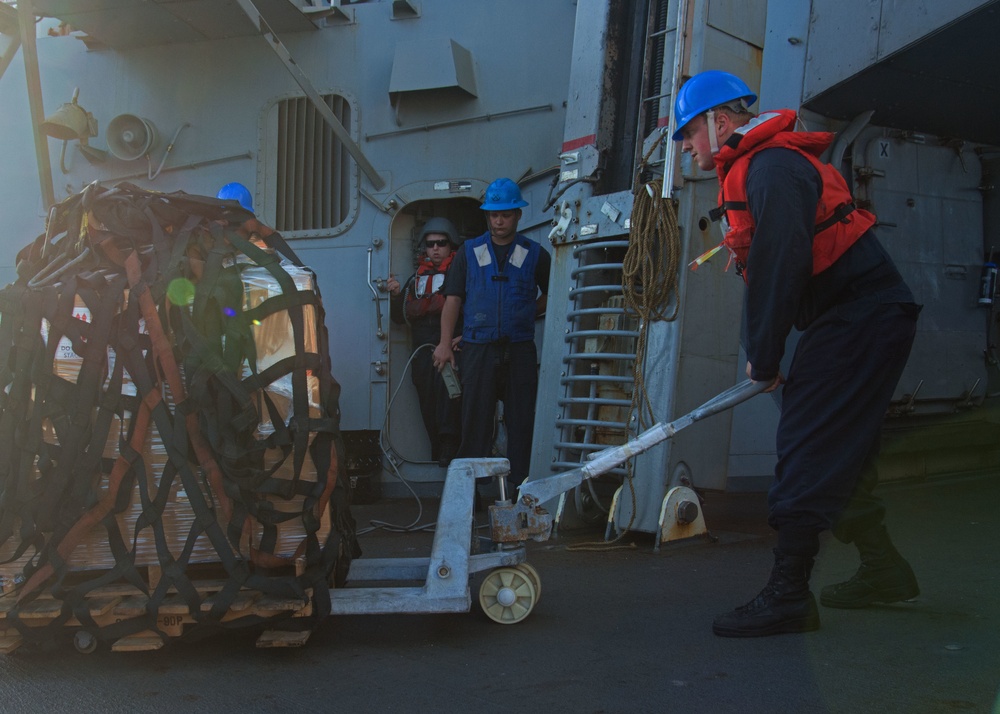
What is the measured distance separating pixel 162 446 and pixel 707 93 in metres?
2.31

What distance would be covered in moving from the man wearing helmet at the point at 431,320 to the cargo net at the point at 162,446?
11.6 feet

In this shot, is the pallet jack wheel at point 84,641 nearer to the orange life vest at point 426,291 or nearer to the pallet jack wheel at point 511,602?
the pallet jack wheel at point 511,602

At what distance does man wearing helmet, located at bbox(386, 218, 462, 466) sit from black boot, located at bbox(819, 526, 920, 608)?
363cm

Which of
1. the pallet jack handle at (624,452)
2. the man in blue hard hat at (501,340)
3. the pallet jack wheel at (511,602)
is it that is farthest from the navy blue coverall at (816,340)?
the man in blue hard hat at (501,340)

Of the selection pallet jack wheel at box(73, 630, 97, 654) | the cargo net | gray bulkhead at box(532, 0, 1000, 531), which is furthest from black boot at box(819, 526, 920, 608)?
Answer: pallet jack wheel at box(73, 630, 97, 654)

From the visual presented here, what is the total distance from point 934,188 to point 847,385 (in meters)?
4.17

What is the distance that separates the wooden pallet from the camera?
3.04m

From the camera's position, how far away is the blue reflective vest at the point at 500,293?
5820mm

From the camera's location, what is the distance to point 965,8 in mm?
4891

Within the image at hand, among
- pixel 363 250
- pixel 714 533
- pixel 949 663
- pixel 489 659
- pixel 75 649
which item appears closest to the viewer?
pixel 949 663

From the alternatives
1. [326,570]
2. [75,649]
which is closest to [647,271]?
[326,570]

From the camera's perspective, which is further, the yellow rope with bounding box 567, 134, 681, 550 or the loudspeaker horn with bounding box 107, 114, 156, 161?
the loudspeaker horn with bounding box 107, 114, 156, 161

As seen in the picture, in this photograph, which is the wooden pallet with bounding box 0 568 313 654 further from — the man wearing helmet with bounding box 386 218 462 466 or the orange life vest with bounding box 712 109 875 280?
the man wearing helmet with bounding box 386 218 462 466

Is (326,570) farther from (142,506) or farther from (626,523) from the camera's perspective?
(626,523)
